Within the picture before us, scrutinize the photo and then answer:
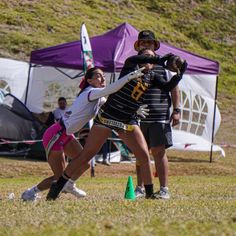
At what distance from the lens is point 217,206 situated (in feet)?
26.0

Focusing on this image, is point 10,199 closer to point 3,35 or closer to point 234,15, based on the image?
point 3,35

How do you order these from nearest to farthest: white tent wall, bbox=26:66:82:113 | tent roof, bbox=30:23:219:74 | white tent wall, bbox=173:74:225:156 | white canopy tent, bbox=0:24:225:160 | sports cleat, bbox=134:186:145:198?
sports cleat, bbox=134:186:145:198, tent roof, bbox=30:23:219:74, white canopy tent, bbox=0:24:225:160, white tent wall, bbox=173:74:225:156, white tent wall, bbox=26:66:82:113

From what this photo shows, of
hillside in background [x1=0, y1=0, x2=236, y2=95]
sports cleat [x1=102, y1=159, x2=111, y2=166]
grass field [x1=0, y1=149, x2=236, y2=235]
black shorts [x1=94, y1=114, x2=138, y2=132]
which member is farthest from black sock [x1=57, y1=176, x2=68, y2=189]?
hillside in background [x1=0, y1=0, x2=236, y2=95]

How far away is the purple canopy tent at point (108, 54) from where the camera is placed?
1681 centimetres

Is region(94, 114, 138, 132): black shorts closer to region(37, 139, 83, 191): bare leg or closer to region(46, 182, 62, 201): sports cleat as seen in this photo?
region(37, 139, 83, 191): bare leg

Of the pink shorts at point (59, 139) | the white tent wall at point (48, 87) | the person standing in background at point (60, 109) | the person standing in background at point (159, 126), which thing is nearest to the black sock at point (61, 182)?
the pink shorts at point (59, 139)

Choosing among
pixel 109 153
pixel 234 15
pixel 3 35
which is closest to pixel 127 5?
pixel 234 15

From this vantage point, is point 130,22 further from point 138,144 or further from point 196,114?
point 138,144

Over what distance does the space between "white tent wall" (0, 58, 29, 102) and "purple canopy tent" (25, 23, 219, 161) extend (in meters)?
1.90

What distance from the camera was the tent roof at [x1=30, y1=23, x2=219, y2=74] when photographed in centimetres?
1681

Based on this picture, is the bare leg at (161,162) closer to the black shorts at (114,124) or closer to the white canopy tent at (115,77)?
the black shorts at (114,124)

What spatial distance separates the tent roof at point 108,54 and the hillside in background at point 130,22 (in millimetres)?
10655

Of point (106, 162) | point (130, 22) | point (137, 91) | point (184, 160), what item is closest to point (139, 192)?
point (137, 91)

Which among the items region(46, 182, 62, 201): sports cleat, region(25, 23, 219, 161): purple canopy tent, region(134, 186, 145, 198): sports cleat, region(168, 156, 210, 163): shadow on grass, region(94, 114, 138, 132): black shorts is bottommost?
region(168, 156, 210, 163): shadow on grass
